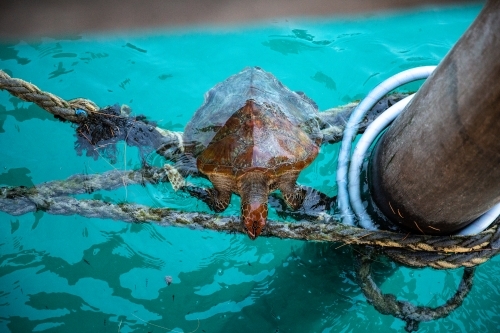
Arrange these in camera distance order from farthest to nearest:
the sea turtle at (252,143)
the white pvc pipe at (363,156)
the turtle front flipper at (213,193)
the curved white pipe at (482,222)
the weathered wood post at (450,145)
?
the turtle front flipper at (213,193), the sea turtle at (252,143), the white pvc pipe at (363,156), the curved white pipe at (482,222), the weathered wood post at (450,145)

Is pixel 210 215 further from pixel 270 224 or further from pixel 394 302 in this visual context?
pixel 394 302

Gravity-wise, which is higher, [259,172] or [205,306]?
[259,172]

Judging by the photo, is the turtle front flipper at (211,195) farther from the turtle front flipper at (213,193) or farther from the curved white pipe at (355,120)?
the curved white pipe at (355,120)

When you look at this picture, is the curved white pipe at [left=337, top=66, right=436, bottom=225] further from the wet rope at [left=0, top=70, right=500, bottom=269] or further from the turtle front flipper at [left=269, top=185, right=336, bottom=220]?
the turtle front flipper at [left=269, top=185, right=336, bottom=220]

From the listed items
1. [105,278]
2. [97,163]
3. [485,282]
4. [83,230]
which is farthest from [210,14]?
[485,282]

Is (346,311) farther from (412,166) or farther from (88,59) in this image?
(88,59)

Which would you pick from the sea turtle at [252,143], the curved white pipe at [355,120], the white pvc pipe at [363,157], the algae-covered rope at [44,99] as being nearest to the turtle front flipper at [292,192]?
the sea turtle at [252,143]
